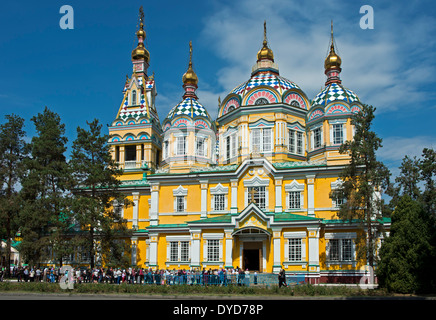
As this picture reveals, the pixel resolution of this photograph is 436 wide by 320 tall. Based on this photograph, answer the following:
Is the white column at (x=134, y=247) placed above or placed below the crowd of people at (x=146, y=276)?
above

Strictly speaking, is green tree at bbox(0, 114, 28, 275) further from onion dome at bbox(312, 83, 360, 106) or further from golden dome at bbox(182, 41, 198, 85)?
onion dome at bbox(312, 83, 360, 106)

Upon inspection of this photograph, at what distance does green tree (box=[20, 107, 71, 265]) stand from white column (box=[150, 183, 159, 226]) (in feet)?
23.3

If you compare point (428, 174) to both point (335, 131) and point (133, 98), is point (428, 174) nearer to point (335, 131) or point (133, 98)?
point (335, 131)

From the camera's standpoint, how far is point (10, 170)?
42906 mm

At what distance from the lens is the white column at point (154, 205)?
134ft

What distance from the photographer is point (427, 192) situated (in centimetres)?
4334

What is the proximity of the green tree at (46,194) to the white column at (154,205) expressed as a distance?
7112 mm

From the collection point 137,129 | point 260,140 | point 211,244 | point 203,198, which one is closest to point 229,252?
point 211,244

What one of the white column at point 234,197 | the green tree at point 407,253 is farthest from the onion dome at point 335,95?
the green tree at point 407,253

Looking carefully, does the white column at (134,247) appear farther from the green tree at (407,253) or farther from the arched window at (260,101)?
the green tree at (407,253)

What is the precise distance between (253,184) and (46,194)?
18.4 metres

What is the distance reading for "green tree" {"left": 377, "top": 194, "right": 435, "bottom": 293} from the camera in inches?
953

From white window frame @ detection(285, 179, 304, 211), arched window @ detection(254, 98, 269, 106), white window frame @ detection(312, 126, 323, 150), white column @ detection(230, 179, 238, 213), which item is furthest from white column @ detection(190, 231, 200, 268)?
arched window @ detection(254, 98, 269, 106)
